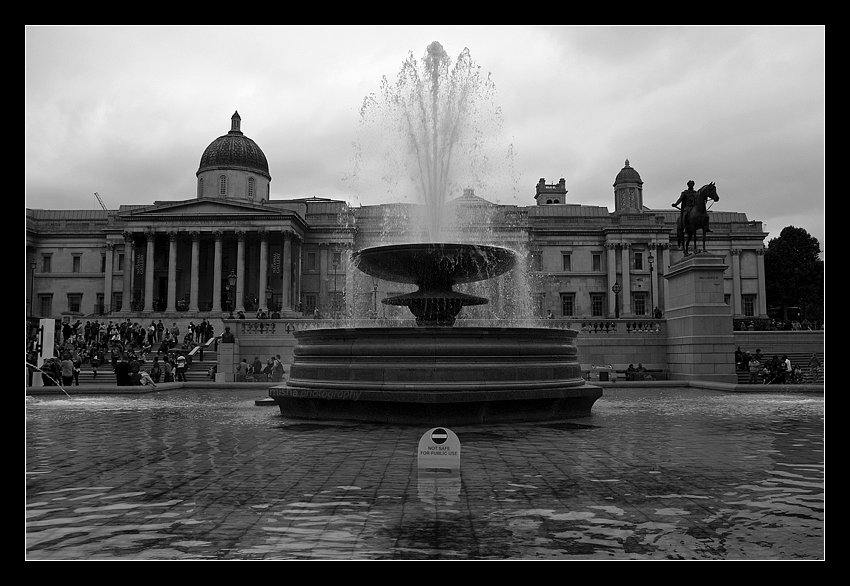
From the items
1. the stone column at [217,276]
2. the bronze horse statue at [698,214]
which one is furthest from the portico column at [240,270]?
the bronze horse statue at [698,214]

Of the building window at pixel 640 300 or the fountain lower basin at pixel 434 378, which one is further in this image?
the building window at pixel 640 300

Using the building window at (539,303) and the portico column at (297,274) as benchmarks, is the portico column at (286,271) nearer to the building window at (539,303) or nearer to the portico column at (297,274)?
the portico column at (297,274)

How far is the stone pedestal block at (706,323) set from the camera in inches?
1047

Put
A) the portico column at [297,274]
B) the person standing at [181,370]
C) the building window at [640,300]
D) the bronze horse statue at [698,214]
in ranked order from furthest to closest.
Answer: the building window at [640,300] < the portico column at [297,274] < the person standing at [181,370] < the bronze horse statue at [698,214]

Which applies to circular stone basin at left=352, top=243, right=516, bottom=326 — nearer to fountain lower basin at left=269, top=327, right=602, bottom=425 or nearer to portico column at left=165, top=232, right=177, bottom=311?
fountain lower basin at left=269, top=327, right=602, bottom=425

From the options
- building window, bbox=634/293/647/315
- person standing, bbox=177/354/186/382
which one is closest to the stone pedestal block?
person standing, bbox=177/354/186/382

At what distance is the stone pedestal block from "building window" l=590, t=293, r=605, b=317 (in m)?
45.3

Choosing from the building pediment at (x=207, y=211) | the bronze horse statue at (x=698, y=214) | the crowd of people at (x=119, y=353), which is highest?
the building pediment at (x=207, y=211)

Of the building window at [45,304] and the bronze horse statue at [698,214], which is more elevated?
the bronze horse statue at [698,214]

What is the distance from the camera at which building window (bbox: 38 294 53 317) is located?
242 ft

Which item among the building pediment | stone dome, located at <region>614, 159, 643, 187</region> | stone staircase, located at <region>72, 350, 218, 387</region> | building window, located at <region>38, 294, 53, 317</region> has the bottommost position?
stone staircase, located at <region>72, 350, 218, 387</region>

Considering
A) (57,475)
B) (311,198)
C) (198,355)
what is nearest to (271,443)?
(57,475)

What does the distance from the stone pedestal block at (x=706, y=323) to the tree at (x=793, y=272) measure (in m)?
55.3

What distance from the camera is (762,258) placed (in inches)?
2928
